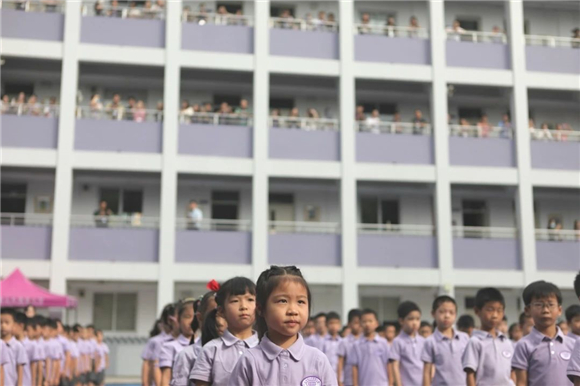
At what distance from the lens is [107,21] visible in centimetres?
2333

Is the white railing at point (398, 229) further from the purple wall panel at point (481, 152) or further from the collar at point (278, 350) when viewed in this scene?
the collar at point (278, 350)

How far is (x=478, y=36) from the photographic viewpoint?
87.5 feet

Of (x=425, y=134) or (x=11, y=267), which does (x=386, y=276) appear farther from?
(x=11, y=267)

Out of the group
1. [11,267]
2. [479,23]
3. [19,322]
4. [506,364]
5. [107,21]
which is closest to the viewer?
[506,364]

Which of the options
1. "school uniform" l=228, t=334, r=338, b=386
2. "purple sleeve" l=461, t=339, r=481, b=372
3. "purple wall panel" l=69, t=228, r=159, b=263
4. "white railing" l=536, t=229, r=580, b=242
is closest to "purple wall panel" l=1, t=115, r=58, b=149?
"purple wall panel" l=69, t=228, r=159, b=263

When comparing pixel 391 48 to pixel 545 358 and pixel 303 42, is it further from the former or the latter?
pixel 545 358

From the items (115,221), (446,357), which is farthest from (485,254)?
(446,357)

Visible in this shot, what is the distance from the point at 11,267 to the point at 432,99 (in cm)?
1332

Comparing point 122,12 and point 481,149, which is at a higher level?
point 122,12

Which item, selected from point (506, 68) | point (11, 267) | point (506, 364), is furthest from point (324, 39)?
point (506, 364)

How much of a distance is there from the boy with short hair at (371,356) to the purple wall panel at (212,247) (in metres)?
11.8

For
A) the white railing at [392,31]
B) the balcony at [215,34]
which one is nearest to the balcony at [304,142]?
the balcony at [215,34]

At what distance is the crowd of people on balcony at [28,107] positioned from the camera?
22.8 meters

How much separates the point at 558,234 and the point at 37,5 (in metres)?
17.5
